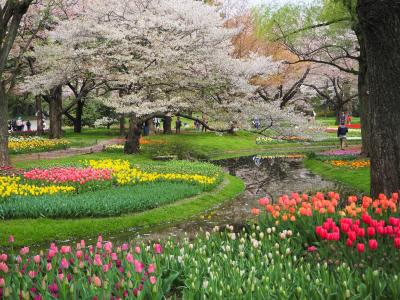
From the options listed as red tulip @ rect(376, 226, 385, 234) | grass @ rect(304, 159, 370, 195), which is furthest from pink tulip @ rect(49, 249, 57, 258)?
grass @ rect(304, 159, 370, 195)

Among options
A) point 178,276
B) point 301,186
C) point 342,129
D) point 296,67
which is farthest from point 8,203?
point 296,67

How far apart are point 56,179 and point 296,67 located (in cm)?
3364

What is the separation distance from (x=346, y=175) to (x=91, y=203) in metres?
11.7

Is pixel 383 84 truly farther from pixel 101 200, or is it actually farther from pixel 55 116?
pixel 55 116

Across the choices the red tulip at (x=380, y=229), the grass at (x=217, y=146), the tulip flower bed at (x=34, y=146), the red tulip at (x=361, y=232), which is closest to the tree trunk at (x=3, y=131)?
the tulip flower bed at (x=34, y=146)

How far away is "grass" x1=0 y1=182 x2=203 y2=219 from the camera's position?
1149cm

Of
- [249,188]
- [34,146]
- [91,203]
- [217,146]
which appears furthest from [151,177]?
[217,146]

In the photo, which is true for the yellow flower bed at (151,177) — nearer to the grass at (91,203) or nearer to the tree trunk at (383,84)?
the grass at (91,203)

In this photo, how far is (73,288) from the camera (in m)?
5.11

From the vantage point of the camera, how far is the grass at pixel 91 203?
37.7 feet

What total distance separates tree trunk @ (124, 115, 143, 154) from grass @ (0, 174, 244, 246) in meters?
11.9

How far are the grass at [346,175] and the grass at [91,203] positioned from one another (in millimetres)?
6933

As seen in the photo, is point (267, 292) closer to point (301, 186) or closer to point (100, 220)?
point (100, 220)

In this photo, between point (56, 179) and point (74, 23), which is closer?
point (56, 179)
